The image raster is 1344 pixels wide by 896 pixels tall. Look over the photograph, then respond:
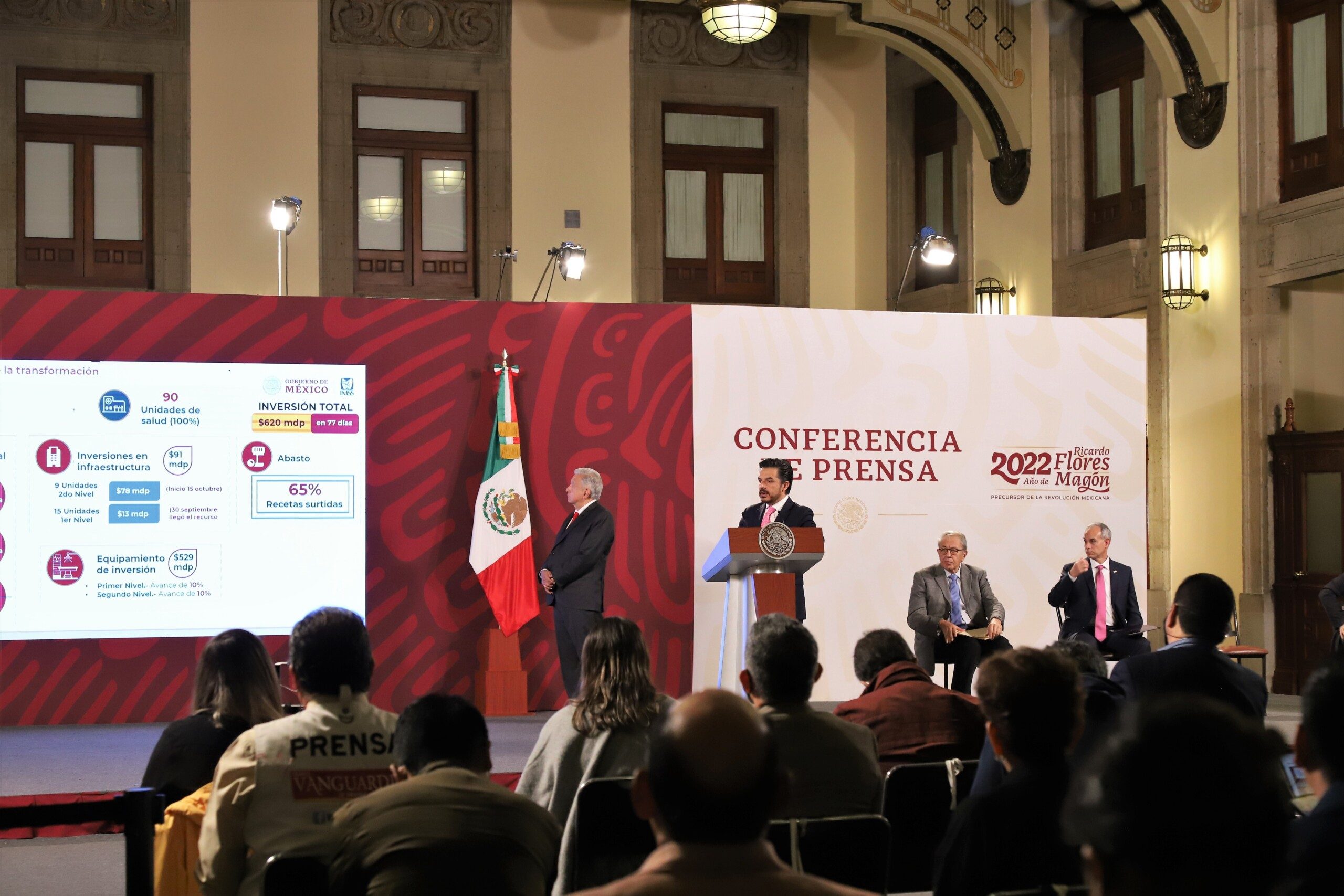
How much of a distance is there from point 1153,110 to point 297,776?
34.9 feet

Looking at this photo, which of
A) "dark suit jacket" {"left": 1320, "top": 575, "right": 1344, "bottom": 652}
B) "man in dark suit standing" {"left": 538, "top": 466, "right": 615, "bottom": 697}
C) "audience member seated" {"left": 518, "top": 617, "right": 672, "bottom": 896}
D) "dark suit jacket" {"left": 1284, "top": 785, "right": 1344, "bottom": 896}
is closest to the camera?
"dark suit jacket" {"left": 1284, "top": 785, "right": 1344, "bottom": 896}

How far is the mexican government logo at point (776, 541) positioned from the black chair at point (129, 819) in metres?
4.47

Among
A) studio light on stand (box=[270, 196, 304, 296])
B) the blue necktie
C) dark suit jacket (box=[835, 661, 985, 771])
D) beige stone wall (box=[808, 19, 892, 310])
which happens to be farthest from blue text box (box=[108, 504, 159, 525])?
beige stone wall (box=[808, 19, 892, 310])

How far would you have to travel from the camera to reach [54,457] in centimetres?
824

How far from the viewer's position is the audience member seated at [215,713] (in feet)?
11.4

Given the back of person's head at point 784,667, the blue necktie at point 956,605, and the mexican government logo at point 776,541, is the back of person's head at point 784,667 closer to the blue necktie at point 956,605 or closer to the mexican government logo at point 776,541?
the mexican government logo at point 776,541

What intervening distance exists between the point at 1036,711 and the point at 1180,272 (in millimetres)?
9623

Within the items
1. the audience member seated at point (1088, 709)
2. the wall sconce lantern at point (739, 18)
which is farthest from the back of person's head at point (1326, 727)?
the wall sconce lantern at point (739, 18)

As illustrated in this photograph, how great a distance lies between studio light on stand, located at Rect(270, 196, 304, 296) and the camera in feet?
38.9

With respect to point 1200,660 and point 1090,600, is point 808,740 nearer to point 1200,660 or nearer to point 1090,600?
point 1200,660

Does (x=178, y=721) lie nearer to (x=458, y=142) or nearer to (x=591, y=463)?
(x=591, y=463)

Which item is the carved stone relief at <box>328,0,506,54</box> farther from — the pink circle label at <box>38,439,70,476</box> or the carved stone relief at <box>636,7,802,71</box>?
the pink circle label at <box>38,439,70,476</box>

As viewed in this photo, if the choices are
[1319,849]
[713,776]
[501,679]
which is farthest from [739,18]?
[713,776]

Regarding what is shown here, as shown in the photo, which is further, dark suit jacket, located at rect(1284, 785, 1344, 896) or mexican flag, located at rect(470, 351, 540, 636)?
mexican flag, located at rect(470, 351, 540, 636)
